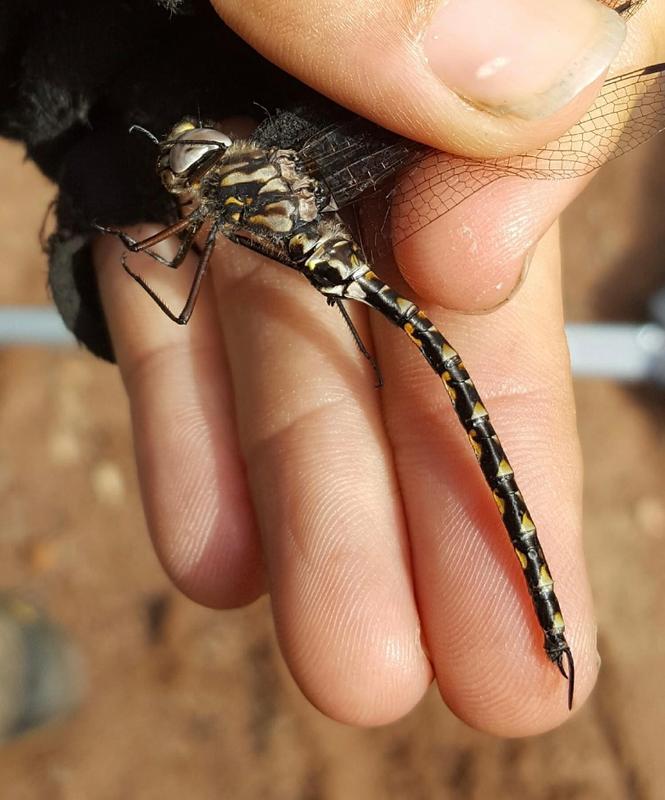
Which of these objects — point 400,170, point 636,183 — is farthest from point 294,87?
point 636,183

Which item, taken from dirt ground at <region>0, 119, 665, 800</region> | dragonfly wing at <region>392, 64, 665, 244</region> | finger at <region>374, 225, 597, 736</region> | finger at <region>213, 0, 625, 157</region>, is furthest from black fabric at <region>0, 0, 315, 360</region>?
dirt ground at <region>0, 119, 665, 800</region>

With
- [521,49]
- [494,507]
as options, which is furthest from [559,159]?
[494,507]

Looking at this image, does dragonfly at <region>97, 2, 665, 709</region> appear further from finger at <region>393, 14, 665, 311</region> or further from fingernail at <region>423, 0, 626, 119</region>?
fingernail at <region>423, 0, 626, 119</region>

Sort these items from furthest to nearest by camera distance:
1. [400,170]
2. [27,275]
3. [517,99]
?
[27,275] < [400,170] < [517,99]

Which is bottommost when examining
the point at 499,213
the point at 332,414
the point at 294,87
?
the point at 332,414

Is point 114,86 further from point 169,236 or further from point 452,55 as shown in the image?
point 452,55

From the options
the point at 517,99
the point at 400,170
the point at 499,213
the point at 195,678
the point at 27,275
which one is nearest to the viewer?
the point at 517,99

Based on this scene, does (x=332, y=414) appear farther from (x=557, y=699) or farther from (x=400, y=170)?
(x=557, y=699)
